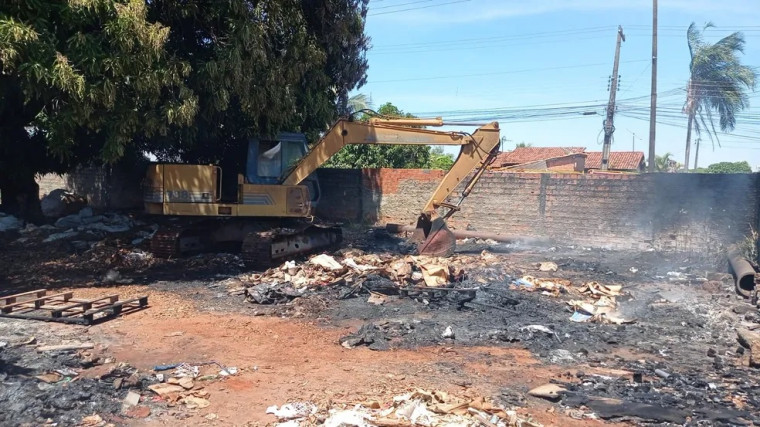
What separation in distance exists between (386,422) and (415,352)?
99.1 inches

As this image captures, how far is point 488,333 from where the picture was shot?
8148mm

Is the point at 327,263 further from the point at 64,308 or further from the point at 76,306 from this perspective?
the point at 64,308

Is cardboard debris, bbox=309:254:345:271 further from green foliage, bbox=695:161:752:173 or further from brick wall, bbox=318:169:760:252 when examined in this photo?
green foliage, bbox=695:161:752:173

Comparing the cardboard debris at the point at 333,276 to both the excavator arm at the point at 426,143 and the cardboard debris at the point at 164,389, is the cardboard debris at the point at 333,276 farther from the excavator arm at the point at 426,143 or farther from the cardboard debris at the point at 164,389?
the cardboard debris at the point at 164,389

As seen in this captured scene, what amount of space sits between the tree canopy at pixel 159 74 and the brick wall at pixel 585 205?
4.88 meters

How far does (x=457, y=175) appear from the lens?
43.4 ft

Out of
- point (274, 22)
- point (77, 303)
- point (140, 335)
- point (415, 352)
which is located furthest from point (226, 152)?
point (415, 352)

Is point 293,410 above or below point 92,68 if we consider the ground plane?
below

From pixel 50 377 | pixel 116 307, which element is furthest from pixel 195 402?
pixel 116 307

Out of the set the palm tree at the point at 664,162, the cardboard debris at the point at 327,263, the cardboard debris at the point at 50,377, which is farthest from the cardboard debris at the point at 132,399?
the palm tree at the point at 664,162

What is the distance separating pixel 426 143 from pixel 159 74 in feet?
17.9

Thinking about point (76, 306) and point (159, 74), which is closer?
point (76, 306)

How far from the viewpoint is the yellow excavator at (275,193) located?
12133 mm

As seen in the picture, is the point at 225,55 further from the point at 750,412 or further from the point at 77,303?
the point at 750,412
